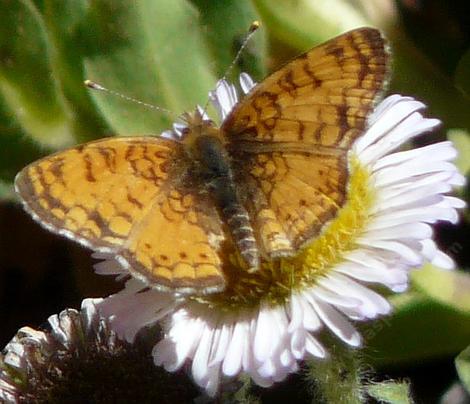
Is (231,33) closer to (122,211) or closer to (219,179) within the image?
(219,179)

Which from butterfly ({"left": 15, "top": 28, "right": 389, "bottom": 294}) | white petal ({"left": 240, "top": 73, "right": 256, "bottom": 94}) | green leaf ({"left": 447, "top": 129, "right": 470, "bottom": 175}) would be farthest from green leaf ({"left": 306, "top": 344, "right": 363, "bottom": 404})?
green leaf ({"left": 447, "top": 129, "right": 470, "bottom": 175})

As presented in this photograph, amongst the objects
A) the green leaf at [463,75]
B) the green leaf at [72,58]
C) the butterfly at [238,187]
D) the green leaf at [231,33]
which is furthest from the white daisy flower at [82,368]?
the green leaf at [463,75]

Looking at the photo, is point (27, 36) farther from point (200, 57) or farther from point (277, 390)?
point (277, 390)

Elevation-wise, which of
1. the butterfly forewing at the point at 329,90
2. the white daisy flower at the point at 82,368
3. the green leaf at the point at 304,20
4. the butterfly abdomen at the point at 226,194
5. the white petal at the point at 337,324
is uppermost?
the butterfly forewing at the point at 329,90

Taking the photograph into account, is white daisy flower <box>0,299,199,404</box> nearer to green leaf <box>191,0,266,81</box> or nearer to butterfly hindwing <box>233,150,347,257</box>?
butterfly hindwing <box>233,150,347,257</box>

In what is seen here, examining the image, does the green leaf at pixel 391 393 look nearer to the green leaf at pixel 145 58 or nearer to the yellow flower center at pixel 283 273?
the yellow flower center at pixel 283 273

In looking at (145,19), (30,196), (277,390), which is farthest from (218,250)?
(145,19)

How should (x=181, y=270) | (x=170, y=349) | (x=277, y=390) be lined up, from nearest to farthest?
(x=181, y=270)
(x=170, y=349)
(x=277, y=390)
